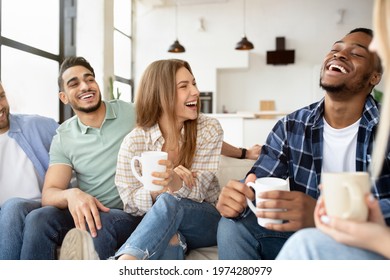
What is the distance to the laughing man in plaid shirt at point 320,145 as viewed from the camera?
59 cm

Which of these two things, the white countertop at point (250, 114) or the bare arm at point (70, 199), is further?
the white countertop at point (250, 114)

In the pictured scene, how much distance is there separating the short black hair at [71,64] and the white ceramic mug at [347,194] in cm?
51

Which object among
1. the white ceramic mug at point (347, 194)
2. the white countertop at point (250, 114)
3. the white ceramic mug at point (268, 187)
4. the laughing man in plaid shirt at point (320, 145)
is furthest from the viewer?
the white countertop at point (250, 114)

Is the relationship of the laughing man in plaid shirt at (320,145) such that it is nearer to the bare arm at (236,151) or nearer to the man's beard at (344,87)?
the man's beard at (344,87)

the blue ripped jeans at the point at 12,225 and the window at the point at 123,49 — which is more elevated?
the window at the point at 123,49

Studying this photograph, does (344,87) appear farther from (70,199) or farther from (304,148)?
(70,199)

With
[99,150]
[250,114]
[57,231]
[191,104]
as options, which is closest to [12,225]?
[57,231]

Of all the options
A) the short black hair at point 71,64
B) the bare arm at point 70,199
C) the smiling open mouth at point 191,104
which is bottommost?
the bare arm at point 70,199

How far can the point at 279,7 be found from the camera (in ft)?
2.24

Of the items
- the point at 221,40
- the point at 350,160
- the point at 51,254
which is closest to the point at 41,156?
the point at 51,254

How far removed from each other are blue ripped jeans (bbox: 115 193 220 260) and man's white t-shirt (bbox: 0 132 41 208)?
28 cm

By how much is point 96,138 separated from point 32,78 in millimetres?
175

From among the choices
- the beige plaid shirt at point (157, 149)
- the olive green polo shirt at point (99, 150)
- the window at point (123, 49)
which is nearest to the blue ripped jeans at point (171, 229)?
the beige plaid shirt at point (157, 149)
